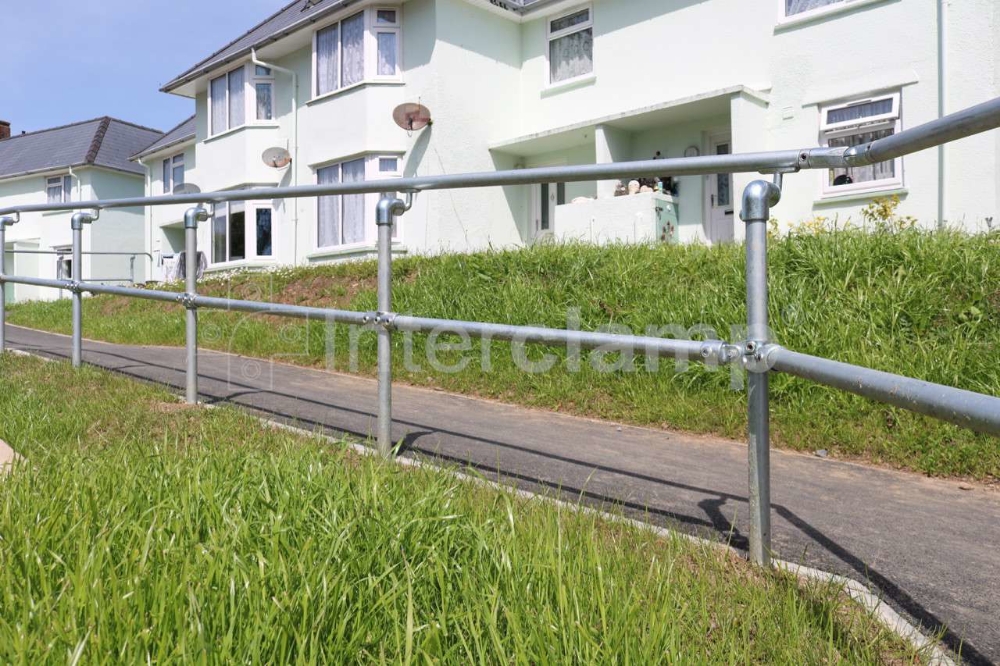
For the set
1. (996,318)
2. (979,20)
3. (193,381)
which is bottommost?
(193,381)

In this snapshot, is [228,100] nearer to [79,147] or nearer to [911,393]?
[79,147]

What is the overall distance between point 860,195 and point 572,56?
7.45m

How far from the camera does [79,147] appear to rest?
1241 inches

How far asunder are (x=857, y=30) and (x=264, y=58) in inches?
562

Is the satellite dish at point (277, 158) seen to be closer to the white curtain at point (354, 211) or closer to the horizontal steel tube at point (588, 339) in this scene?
the white curtain at point (354, 211)

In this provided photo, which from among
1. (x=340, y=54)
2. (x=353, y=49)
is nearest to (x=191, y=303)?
(x=353, y=49)

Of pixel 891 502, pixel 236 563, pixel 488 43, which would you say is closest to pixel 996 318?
Answer: pixel 891 502

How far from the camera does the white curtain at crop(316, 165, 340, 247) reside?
56.5ft

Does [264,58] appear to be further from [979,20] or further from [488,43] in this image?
[979,20]

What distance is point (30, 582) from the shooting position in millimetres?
1570

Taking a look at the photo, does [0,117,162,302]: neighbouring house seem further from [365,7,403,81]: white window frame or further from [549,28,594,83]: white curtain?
[549,28,594,83]: white curtain

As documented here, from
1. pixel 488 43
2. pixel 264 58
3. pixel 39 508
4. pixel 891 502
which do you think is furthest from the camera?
pixel 264 58

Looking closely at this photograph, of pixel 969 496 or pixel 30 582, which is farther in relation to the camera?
pixel 969 496

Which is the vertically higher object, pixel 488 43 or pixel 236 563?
pixel 488 43
